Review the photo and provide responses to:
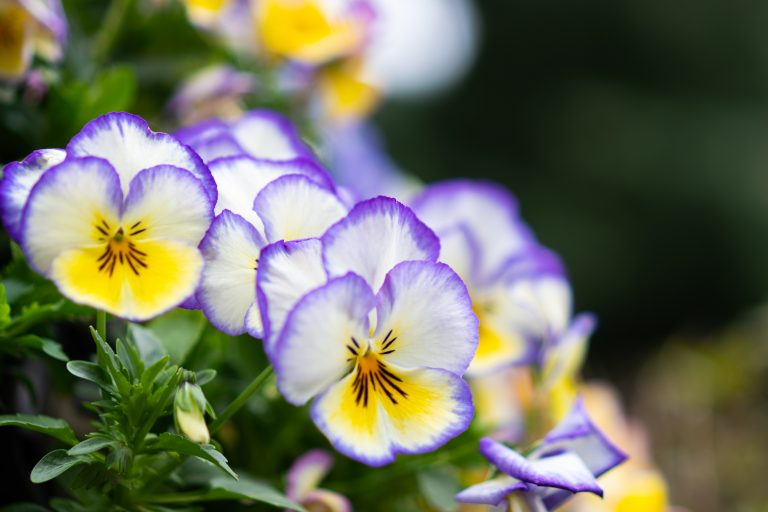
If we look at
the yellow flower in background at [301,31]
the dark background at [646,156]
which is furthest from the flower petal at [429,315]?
the dark background at [646,156]

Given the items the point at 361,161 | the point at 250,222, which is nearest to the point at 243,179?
the point at 250,222

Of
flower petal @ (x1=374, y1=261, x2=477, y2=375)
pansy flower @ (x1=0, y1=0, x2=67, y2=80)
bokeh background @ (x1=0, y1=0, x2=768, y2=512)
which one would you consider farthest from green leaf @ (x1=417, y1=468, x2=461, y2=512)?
bokeh background @ (x1=0, y1=0, x2=768, y2=512)

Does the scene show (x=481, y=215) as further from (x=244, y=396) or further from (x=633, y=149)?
(x=633, y=149)

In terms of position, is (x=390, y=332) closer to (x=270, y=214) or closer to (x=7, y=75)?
(x=270, y=214)

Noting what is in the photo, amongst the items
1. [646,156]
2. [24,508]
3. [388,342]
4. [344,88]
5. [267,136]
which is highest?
[646,156]

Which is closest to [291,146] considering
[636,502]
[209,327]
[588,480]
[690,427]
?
[209,327]
